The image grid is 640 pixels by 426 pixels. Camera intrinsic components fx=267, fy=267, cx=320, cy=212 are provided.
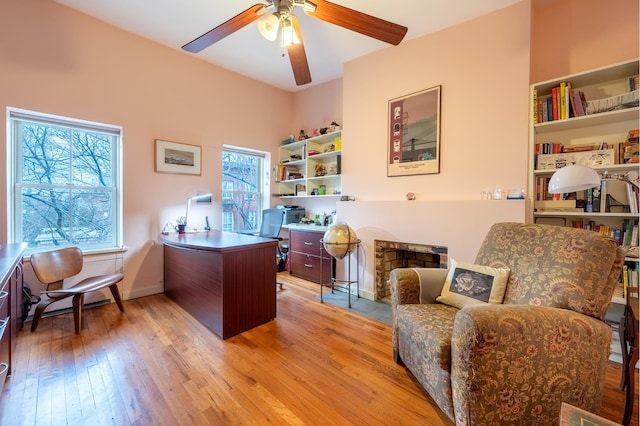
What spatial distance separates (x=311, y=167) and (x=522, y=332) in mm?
3451

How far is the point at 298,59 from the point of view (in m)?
2.25

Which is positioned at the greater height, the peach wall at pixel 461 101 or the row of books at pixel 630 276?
the peach wall at pixel 461 101

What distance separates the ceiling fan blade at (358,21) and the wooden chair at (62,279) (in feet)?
9.33

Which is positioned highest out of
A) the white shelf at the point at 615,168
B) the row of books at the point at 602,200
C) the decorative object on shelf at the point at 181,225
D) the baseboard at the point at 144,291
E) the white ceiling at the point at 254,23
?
the white ceiling at the point at 254,23

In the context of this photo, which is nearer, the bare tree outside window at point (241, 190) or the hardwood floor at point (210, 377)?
the hardwood floor at point (210, 377)

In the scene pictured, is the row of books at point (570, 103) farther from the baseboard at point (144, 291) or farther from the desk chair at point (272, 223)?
the baseboard at point (144, 291)

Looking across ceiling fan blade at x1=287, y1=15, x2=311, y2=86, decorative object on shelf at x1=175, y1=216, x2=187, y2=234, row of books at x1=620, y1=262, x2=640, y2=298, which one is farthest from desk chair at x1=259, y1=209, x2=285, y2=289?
row of books at x1=620, y1=262, x2=640, y2=298

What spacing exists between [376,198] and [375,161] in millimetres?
454

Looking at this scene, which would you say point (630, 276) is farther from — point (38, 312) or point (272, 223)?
point (38, 312)

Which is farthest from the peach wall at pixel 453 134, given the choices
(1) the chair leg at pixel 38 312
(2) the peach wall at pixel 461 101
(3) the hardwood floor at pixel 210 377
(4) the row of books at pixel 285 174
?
(1) the chair leg at pixel 38 312

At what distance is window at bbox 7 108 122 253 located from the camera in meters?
2.55

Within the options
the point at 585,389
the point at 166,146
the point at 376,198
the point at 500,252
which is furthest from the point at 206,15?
the point at 585,389

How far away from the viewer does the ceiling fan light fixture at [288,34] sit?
6.25 feet

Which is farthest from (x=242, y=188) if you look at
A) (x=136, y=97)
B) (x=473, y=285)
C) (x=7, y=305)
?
(x=473, y=285)
